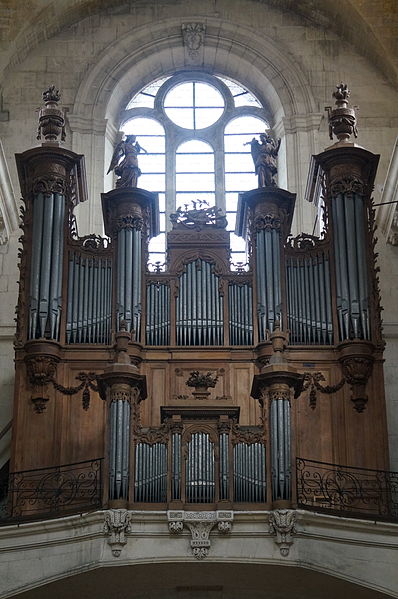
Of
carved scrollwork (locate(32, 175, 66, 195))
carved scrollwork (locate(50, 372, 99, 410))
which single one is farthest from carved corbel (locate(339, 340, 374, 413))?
carved scrollwork (locate(32, 175, 66, 195))

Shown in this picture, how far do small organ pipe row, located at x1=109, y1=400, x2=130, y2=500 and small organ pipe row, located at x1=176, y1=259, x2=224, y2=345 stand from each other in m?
3.26

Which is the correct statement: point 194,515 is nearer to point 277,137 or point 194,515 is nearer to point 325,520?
point 325,520

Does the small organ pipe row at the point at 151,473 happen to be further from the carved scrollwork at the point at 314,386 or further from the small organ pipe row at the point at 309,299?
the small organ pipe row at the point at 309,299

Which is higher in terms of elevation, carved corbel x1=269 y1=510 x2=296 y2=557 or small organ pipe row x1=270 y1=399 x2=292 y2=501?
small organ pipe row x1=270 y1=399 x2=292 y2=501

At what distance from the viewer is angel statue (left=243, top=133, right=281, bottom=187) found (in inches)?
884

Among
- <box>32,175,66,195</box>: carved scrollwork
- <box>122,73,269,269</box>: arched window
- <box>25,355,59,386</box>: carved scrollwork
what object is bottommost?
<box>25,355,59,386</box>: carved scrollwork

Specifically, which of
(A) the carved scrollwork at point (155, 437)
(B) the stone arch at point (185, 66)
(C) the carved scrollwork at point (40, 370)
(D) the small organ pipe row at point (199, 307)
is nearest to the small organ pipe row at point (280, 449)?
(A) the carved scrollwork at point (155, 437)

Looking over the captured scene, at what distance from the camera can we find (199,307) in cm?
2127

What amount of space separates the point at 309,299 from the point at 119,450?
17.2 feet

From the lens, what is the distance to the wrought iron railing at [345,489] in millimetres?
18172

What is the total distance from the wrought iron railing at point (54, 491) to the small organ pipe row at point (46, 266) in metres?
2.51

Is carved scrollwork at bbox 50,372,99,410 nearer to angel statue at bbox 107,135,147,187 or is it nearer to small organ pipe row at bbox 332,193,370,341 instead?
angel statue at bbox 107,135,147,187

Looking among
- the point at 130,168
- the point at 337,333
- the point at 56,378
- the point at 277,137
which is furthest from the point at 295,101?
the point at 56,378

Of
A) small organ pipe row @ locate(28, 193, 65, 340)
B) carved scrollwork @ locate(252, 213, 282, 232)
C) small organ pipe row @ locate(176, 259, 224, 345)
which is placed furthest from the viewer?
carved scrollwork @ locate(252, 213, 282, 232)
